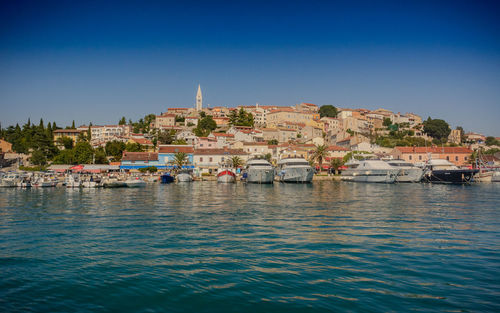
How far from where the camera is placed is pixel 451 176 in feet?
184

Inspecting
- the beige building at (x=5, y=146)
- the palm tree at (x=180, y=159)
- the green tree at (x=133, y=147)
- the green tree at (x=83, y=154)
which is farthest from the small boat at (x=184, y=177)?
the beige building at (x=5, y=146)

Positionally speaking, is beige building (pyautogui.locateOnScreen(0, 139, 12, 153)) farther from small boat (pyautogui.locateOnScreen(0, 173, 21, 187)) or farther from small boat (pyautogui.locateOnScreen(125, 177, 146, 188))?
small boat (pyautogui.locateOnScreen(125, 177, 146, 188))

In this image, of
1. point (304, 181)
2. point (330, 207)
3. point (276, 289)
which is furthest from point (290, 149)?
point (276, 289)

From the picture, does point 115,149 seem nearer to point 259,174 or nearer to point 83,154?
point 83,154

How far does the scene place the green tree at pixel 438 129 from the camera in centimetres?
11350

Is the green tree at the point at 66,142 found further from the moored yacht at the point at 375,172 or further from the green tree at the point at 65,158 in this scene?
the moored yacht at the point at 375,172

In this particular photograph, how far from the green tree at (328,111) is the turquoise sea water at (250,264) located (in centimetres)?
12289

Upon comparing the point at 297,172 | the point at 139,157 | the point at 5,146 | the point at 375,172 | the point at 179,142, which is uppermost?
the point at 179,142

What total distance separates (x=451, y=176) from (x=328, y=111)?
85884mm

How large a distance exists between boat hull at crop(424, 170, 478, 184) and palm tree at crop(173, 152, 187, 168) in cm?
4751

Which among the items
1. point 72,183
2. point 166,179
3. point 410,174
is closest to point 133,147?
point 166,179

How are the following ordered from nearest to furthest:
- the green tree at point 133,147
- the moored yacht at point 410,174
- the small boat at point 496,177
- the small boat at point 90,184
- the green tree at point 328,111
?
the small boat at point 90,184, the moored yacht at point 410,174, the small boat at point 496,177, the green tree at point 133,147, the green tree at point 328,111

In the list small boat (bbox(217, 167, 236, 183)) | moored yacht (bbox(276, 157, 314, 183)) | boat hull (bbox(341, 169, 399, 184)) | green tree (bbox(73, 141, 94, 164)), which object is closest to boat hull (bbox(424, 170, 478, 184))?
boat hull (bbox(341, 169, 399, 184))

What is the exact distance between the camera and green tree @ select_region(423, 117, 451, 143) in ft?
372
